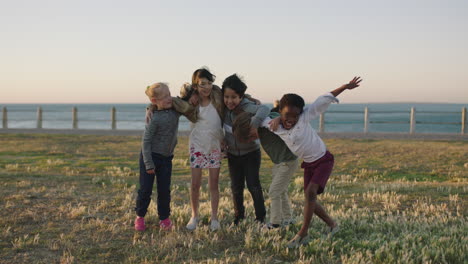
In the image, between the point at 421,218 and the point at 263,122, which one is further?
the point at 421,218

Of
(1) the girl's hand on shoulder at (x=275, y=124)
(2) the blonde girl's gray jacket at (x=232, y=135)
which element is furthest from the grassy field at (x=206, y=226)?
(1) the girl's hand on shoulder at (x=275, y=124)

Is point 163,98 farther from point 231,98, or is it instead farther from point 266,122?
point 266,122

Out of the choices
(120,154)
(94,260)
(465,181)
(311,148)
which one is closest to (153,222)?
(94,260)

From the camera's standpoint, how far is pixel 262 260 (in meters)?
4.59

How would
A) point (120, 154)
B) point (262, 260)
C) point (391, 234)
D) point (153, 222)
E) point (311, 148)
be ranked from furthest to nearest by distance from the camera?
point (120, 154), point (153, 222), point (391, 234), point (311, 148), point (262, 260)

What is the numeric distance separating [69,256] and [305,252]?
2339mm

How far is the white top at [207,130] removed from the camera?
18.6ft

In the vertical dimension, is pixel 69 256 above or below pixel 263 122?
below

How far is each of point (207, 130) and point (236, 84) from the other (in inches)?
26.4

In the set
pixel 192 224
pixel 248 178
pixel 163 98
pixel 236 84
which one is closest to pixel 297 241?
pixel 248 178

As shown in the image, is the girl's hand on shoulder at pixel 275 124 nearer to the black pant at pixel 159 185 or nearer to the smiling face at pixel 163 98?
the smiling face at pixel 163 98

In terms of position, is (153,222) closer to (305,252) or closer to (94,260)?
(94,260)

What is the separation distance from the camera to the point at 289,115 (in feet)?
16.0

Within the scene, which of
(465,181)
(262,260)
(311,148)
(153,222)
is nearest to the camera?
(262,260)
